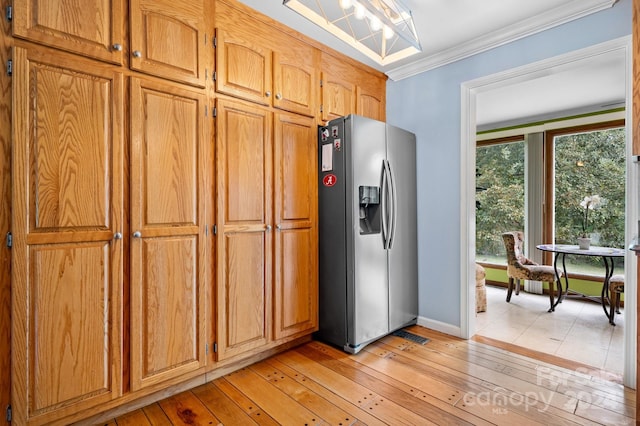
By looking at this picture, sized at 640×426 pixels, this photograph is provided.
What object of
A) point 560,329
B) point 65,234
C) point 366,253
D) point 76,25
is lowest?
point 560,329

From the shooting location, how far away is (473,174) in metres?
2.87

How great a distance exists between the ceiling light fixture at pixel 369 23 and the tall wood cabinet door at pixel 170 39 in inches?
23.2

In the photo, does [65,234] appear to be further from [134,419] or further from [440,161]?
[440,161]

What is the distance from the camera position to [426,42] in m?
2.74

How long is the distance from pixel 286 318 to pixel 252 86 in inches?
68.9

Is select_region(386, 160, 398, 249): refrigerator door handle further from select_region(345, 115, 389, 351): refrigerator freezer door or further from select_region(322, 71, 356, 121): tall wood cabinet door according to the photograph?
select_region(322, 71, 356, 121): tall wood cabinet door

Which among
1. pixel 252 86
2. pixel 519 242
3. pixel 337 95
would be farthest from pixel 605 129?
pixel 252 86

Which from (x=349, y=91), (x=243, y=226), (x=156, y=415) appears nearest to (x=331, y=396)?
(x=156, y=415)

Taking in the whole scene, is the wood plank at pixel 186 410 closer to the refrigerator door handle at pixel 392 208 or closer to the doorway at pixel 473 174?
the refrigerator door handle at pixel 392 208

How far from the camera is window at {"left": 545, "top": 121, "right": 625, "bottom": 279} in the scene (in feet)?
13.6

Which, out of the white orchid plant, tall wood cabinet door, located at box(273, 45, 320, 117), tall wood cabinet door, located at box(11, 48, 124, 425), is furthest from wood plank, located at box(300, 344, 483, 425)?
the white orchid plant

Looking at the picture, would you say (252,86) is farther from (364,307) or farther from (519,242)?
(519,242)

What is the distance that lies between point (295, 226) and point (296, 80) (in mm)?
1173

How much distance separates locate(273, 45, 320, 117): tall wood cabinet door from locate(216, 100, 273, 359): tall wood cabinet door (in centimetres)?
24
